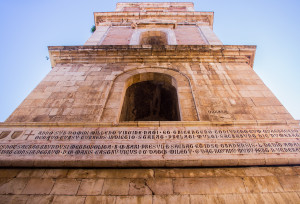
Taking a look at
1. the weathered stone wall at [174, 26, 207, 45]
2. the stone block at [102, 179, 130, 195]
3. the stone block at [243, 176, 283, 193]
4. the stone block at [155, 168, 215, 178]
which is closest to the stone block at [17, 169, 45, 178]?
the stone block at [102, 179, 130, 195]

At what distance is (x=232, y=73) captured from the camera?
285 inches

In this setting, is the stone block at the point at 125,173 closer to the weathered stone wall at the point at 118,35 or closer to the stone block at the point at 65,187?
the stone block at the point at 65,187

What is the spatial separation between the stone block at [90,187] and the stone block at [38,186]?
0.64 metres

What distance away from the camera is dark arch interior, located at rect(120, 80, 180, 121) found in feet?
26.2

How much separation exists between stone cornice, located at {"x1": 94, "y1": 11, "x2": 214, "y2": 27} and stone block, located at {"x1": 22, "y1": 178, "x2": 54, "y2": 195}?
1316cm

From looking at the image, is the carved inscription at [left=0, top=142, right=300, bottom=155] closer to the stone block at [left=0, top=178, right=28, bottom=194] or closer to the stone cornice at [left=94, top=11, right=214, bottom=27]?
the stone block at [left=0, top=178, right=28, bottom=194]

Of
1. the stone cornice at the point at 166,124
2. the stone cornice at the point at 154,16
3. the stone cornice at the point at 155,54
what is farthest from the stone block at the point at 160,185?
the stone cornice at the point at 154,16

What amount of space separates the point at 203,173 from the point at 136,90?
5.14 metres

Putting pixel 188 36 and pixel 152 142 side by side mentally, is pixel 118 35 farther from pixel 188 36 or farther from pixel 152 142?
pixel 152 142

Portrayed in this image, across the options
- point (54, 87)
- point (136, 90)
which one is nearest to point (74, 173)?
point (54, 87)

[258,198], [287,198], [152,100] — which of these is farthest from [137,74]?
[287,198]

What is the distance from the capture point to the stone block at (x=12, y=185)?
3.58 meters

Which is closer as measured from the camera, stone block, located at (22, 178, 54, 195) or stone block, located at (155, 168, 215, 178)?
stone block, located at (22, 178, 54, 195)

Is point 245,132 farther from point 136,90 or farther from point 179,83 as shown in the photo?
point 136,90
